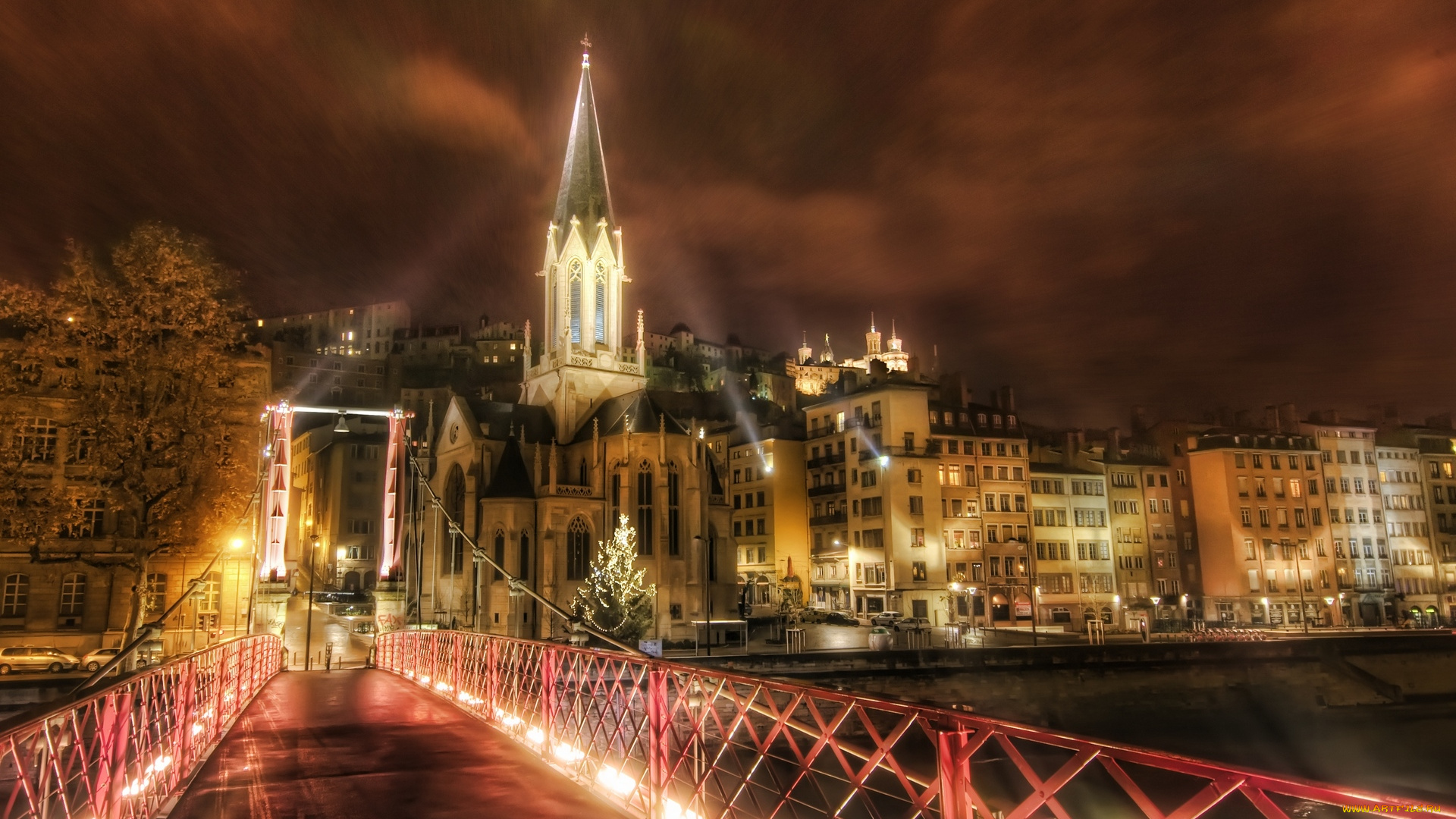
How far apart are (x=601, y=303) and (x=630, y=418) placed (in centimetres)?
1338

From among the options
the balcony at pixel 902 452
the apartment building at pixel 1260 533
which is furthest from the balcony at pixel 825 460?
the apartment building at pixel 1260 533

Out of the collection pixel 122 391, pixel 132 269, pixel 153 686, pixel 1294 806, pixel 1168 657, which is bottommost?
pixel 1294 806

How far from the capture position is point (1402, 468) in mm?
87312

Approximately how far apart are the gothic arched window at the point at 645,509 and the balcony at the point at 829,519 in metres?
18.6

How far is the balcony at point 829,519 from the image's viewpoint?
236 ft

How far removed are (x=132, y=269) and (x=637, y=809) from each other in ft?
70.7

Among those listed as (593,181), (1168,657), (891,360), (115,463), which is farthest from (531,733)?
(891,360)

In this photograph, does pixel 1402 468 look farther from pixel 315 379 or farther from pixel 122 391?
pixel 315 379

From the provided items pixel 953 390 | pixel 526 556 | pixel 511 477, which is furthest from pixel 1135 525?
pixel 511 477

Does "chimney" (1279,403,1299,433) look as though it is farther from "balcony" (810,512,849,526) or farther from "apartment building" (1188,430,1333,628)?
"balcony" (810,512,849,526)

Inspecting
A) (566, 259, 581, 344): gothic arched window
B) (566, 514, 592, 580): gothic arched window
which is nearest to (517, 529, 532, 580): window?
(566, 514, 592, 580): gothic arched window

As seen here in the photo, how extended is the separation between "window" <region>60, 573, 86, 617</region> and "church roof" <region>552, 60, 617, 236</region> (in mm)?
39858

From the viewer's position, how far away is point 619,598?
45.9 m

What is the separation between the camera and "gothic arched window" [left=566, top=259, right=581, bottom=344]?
6894 centimetres
